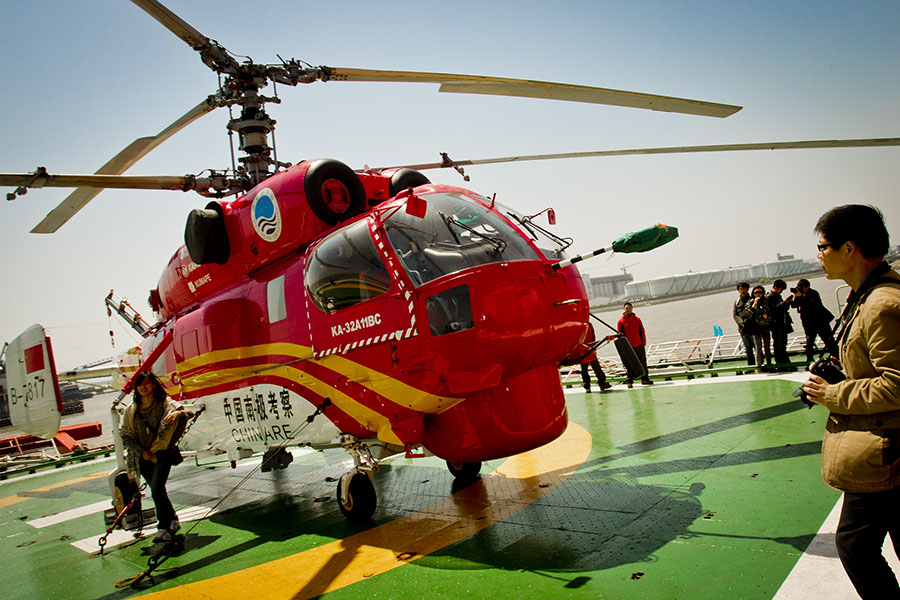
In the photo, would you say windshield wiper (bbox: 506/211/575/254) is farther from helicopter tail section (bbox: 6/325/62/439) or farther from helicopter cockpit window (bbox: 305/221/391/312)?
helicopter tail section (bbox: 6/325/62/439)

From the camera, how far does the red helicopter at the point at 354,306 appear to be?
4.31 meters

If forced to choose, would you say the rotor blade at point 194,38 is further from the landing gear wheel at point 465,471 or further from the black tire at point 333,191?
the landing gear wheel at point 465,471

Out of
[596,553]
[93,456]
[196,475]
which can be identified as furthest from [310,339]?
[93,456]

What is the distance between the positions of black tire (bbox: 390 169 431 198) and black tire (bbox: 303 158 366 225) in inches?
14.5

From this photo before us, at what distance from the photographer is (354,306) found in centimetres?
482

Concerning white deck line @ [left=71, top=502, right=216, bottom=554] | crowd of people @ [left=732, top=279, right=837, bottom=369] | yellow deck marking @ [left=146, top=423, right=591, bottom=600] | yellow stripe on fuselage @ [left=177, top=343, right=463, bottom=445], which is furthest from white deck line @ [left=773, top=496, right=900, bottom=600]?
crowd of people @ [left=732, top=279, right=837, bottom=369]

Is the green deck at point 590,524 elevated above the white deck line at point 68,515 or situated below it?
below

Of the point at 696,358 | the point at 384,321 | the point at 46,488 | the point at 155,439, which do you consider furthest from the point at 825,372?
the point at 46,488

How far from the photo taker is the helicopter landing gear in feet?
17.2

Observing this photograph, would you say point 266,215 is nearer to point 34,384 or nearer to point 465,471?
point 465,471

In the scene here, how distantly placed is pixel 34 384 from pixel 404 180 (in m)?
5.27

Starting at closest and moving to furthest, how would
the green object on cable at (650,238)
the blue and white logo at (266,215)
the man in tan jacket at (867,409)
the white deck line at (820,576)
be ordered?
1. the man in tan jacket at (867,409)
2. the white deck line at (820,576)
3. the green object on cable at (650,238)
4. the blue and white logo at (266,215)

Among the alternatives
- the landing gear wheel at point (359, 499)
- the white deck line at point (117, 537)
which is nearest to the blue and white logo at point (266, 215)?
the landing gear wheel at point (359, 499)

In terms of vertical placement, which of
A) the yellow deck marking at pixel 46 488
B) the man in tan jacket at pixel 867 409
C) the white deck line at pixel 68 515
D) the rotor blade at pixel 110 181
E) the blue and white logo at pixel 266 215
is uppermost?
the rotor blade at pixel 110 181
